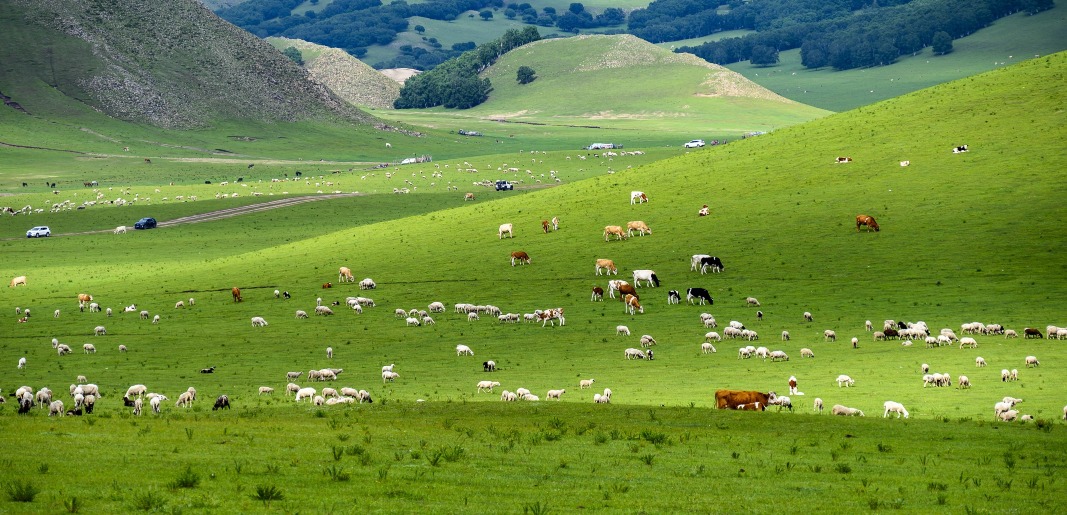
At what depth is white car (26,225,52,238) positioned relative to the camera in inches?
4318

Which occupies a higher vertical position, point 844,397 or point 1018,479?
point 1018,479

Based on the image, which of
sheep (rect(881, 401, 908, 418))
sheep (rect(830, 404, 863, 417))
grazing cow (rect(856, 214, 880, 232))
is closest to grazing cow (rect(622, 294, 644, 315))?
grazing cow (rect(856, 214, 880, 232))

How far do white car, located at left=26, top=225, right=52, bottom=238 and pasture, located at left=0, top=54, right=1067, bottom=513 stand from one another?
3.31 meters

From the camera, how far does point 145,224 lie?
374ft

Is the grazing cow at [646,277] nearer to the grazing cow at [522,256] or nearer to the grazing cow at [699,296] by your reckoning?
the grazing cow at [699,296]

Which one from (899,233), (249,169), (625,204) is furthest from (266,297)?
(249,169)

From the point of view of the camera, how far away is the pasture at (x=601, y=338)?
20.4 meters

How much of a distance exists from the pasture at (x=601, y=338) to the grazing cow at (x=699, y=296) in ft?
2.27

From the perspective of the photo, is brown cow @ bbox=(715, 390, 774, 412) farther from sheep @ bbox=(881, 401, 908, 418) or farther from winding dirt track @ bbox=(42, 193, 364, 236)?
winding dirt track @ bbox=(42, 193, 364, 236)

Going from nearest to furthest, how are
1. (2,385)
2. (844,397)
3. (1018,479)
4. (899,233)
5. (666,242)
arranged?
(1018,479) < (844,397) < (2,385) < (899,233) < (666,242)

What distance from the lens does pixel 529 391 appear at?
39906 millimetres

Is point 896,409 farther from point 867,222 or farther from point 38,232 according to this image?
point 38,232

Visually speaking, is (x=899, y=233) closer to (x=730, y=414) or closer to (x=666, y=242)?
(x=666, y=242)

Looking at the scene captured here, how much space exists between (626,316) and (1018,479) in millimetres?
38055
